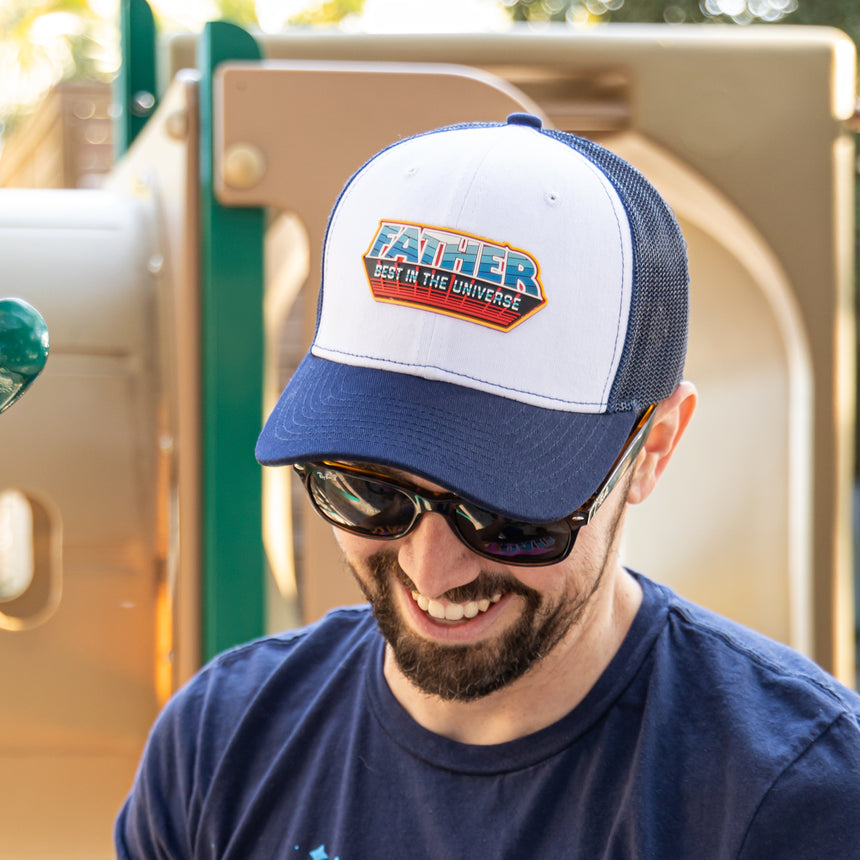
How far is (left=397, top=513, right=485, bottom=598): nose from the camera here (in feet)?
3.59

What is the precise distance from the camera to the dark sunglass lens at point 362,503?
3.58ft

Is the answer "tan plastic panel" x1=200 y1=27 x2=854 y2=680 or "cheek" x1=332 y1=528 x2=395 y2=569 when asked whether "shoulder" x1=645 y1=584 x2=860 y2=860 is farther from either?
"tan plastic panel" x1=200 y1=27 x2=854 y2=680

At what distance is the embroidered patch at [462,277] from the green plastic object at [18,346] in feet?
1.22

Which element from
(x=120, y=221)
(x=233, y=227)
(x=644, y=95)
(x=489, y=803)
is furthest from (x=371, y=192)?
(x=644, y=95)

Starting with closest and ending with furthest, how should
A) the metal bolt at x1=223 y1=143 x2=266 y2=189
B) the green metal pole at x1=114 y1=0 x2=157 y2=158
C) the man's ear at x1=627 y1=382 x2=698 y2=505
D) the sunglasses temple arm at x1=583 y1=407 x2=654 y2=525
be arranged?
the sunglasses temple arm at x1=583 y1=407 x2=654 y2=525
the man's ear at x1=627 y1=382 x2=698 y2=505
the metal bolt at x1=223 y1=143 x2=266 y2=189
the green metal pole at x1=114 y1=0 x2=157 y2=158

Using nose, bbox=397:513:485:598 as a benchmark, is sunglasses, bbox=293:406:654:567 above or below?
above

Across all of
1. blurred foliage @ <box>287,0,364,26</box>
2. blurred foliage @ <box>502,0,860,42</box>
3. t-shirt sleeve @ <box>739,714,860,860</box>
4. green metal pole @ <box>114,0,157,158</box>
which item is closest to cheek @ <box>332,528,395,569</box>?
t-shirt sleeve @ <box>739,714,860,860</box>

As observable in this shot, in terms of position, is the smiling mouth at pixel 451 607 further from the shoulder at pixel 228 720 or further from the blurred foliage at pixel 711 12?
the blurred foliage at pixel 711 12

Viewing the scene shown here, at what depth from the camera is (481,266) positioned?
3.48 ft

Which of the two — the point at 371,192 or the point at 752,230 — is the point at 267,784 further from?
the point at 752,230

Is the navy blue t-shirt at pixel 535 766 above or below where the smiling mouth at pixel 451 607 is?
below

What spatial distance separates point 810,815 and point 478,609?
1.11ft

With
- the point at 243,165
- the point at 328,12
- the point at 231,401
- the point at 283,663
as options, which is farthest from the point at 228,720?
the point at 328,12

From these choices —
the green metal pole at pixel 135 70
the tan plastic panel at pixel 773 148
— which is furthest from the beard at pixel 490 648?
the green metal pole at pixel 135 70
